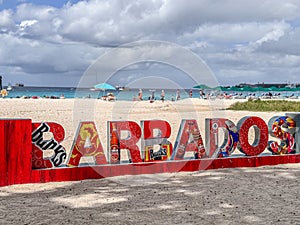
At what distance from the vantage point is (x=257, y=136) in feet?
27.6

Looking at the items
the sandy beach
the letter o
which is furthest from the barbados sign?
the sandy beach

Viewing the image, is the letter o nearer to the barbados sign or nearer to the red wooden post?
the barbados sign

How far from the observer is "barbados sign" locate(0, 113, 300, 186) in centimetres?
653

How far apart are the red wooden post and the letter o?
4.03 meters

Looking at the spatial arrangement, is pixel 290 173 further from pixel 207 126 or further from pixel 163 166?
pixel 163 166

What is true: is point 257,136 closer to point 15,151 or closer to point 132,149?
point 132,149

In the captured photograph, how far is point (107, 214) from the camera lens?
4.98 meters

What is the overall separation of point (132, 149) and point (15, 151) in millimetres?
1987

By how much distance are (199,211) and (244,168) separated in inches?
122

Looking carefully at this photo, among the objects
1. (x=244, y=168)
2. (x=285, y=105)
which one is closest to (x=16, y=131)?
(x=244, y=168)

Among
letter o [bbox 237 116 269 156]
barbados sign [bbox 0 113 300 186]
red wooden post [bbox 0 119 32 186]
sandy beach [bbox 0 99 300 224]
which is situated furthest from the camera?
letter o [bbox 237 116 269 156]

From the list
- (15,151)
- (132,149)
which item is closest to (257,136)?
(132,149)

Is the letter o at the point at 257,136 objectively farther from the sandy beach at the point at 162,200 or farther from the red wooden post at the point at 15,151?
the red wooden post at the point at 15,151

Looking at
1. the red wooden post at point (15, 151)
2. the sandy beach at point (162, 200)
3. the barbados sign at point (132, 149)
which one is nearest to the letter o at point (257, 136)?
the barbados sign at point (132, 149)
